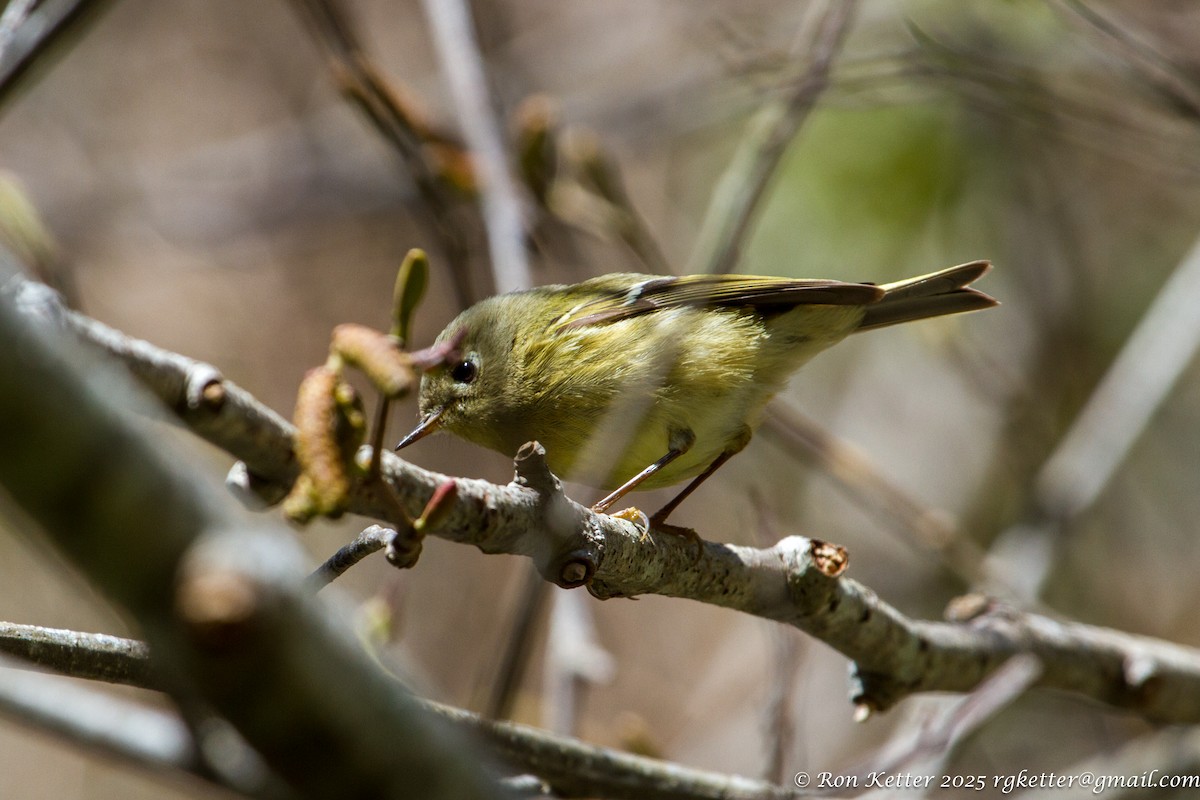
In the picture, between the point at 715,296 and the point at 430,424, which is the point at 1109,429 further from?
the point at 430,424

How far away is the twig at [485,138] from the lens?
3775 mm

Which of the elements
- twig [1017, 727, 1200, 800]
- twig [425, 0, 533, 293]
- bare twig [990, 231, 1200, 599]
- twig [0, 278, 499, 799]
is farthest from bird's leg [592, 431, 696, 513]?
twig [0, 278, 499, 799]

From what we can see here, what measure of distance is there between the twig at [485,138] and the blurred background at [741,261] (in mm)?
331

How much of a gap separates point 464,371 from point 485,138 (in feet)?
3.75

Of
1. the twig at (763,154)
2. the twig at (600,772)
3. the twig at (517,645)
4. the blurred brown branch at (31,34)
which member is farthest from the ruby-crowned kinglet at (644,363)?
the blurred brown branch at (31,34)

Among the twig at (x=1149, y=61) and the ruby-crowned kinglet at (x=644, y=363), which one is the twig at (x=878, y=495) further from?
the twig at (x=1149, y=61)

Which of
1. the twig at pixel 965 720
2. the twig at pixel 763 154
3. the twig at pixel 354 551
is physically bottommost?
the twig at pixel 965 720

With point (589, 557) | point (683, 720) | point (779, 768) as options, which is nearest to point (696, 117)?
point (683, 720)

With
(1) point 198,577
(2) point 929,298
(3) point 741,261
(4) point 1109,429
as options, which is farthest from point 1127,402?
(1) point 198,577

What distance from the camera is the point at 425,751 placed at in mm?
878

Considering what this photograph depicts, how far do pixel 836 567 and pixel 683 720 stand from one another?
424 centimetres

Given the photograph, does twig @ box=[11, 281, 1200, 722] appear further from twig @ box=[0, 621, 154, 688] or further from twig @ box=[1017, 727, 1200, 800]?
twig @ box=[0, 621, 154, 688]

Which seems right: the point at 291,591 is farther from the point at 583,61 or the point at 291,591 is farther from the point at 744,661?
the point at 583,61

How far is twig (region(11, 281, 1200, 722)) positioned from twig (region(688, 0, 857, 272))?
1176 mm
